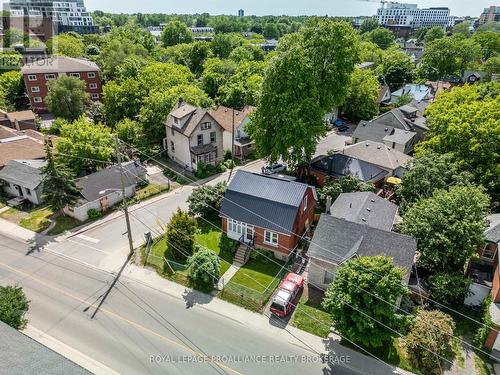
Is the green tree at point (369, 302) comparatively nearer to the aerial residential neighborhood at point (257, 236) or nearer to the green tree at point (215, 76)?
the aerial residential neighborhood at point (257, 236)

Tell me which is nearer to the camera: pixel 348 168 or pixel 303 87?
pixel 303 87

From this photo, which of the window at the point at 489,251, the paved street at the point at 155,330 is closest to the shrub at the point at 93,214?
the paved street at the point at 155,330

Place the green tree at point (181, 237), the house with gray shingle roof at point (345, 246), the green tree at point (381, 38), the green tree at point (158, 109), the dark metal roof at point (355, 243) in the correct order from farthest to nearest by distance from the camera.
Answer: the green tree at point (381, 38), the green tree at point (158, 109), the green tree at point (181, 237), the house with gray shingle roof at point (345, 246), the dark metal roof at point (355, 243)

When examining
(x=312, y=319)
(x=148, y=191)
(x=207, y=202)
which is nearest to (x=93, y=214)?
(x=148, y=191)

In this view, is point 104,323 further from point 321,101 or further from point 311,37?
point 311,37

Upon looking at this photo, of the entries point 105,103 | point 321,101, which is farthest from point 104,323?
point 105,103

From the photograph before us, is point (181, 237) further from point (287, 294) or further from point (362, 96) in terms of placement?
point (362, 96)
